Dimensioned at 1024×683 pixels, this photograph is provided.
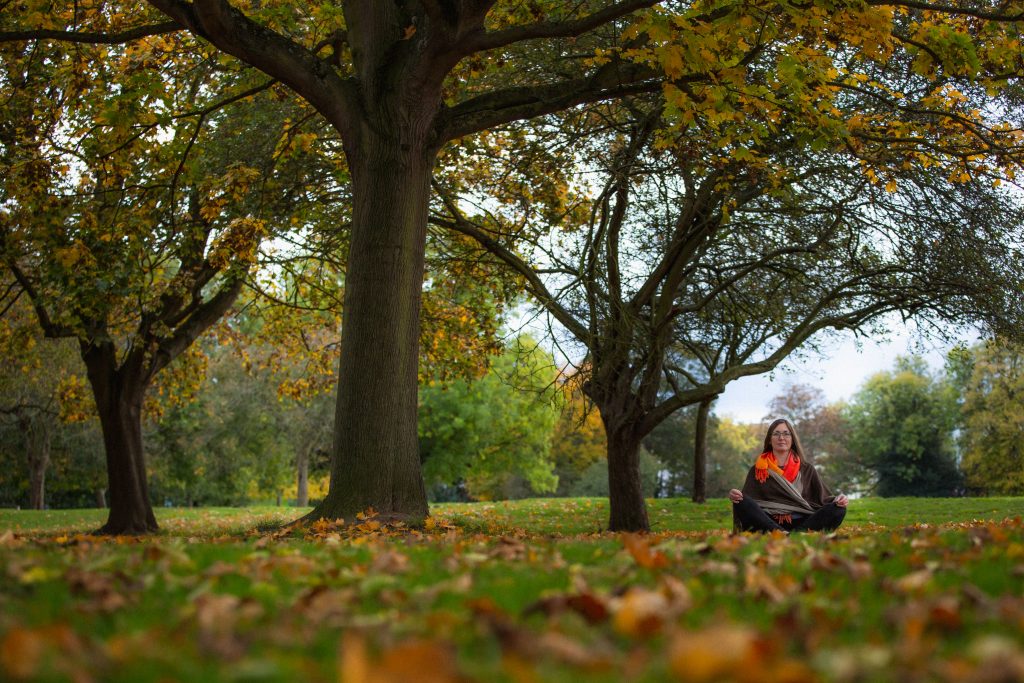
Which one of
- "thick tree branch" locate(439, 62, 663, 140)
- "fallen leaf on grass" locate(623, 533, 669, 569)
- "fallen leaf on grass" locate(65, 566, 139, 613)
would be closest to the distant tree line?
"thick tree branch" locate(439, 62, 663, 140)

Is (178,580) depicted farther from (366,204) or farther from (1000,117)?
(1000,117)

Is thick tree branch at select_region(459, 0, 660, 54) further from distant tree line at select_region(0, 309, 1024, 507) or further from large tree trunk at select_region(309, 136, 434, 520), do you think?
distant tree line at select_region(0, 309, 1024, 507)

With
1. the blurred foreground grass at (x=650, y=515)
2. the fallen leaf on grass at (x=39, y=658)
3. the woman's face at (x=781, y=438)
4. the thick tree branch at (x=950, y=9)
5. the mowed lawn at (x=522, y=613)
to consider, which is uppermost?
the thick tree branch at (x=950, y=9)

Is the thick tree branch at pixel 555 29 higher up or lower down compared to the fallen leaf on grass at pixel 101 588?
higher up

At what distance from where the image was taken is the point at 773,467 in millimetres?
9508

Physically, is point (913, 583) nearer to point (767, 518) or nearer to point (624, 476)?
point (767, 518)

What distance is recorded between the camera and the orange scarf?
9.50 meters

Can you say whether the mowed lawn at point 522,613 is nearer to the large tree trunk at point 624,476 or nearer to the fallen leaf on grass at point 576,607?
the fallen leaf on grass at point 576,607

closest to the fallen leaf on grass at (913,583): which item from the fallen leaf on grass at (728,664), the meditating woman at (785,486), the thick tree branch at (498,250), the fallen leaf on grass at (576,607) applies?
the fallen leaf on grass at (576,607)

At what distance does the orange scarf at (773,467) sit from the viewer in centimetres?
950

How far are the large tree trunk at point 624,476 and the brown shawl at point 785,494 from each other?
6713mm

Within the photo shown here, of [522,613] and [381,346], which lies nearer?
[522,613]

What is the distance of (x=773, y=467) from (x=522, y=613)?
711 centimetres

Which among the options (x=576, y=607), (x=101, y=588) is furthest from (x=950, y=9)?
(x=101, y=588)
